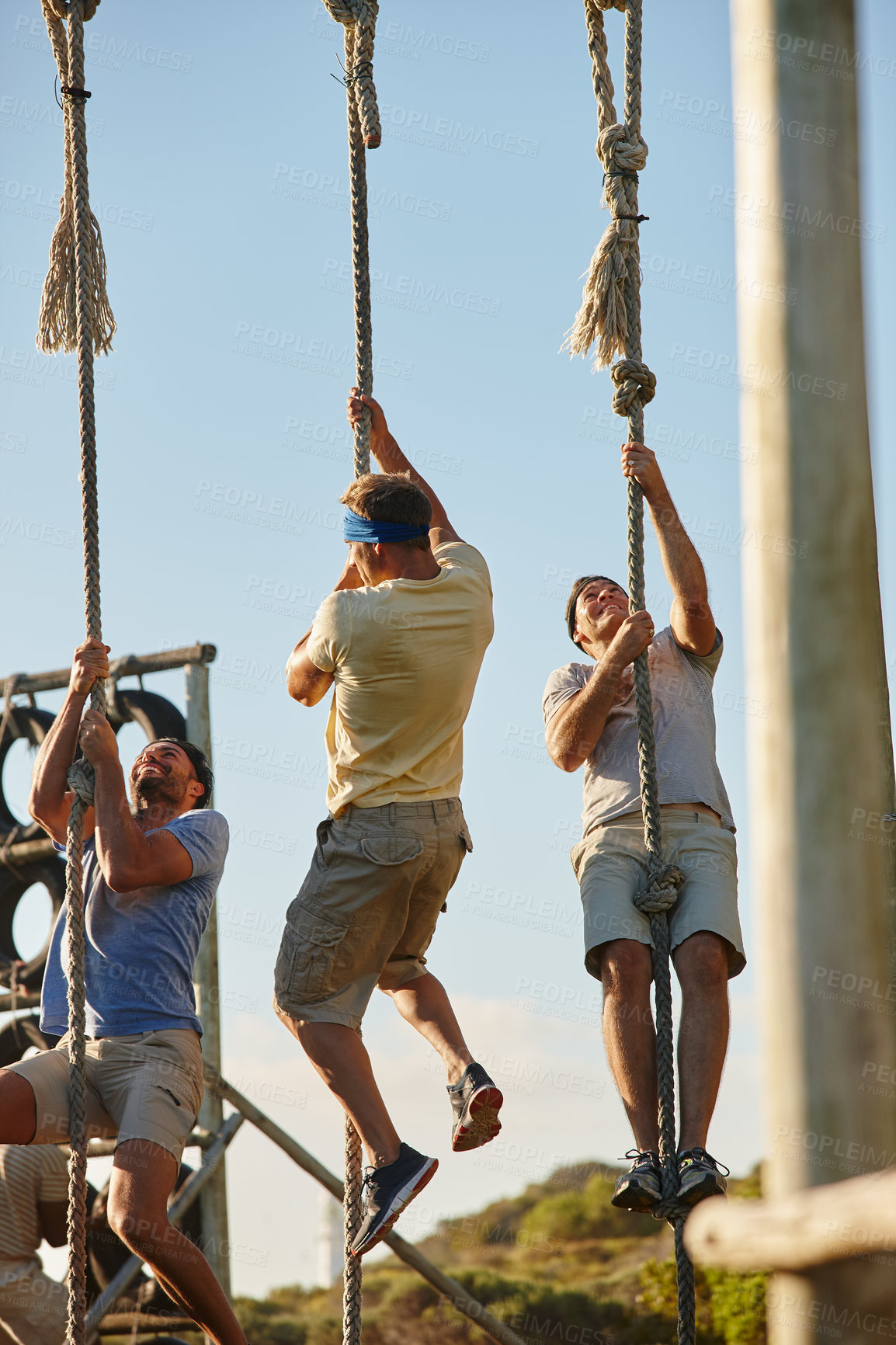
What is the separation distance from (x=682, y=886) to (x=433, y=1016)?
2.19ft

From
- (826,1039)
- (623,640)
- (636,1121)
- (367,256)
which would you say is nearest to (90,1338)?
(636,1121)

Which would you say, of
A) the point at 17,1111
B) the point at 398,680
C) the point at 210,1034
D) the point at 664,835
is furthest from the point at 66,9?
the point at 210,1034

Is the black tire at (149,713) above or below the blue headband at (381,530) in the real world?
above

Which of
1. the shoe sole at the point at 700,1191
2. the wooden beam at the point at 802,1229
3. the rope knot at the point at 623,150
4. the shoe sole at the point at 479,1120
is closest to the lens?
the wooden beam at the point at 802,1229

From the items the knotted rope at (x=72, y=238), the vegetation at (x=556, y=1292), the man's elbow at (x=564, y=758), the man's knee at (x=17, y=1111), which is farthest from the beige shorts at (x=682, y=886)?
the vegetation at (x=556, y=1292)

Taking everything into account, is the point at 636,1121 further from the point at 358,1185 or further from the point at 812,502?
the point at 812,502

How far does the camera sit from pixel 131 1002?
12.0ft

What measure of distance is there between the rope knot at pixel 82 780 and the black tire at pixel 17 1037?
9.55 ft

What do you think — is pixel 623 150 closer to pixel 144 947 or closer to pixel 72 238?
pixel 72 238

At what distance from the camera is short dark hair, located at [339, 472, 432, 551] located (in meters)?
3.39

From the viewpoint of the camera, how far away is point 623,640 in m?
3.44

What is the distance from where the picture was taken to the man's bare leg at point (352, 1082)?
3.26m

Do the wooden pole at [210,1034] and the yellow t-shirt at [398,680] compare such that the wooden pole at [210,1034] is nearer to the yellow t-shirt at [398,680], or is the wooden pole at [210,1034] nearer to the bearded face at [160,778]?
the bearded face at [160,778]

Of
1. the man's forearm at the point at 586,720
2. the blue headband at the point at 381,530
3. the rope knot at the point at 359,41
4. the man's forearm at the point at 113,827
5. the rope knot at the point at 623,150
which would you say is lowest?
the man's forearm at the point at 113,827
